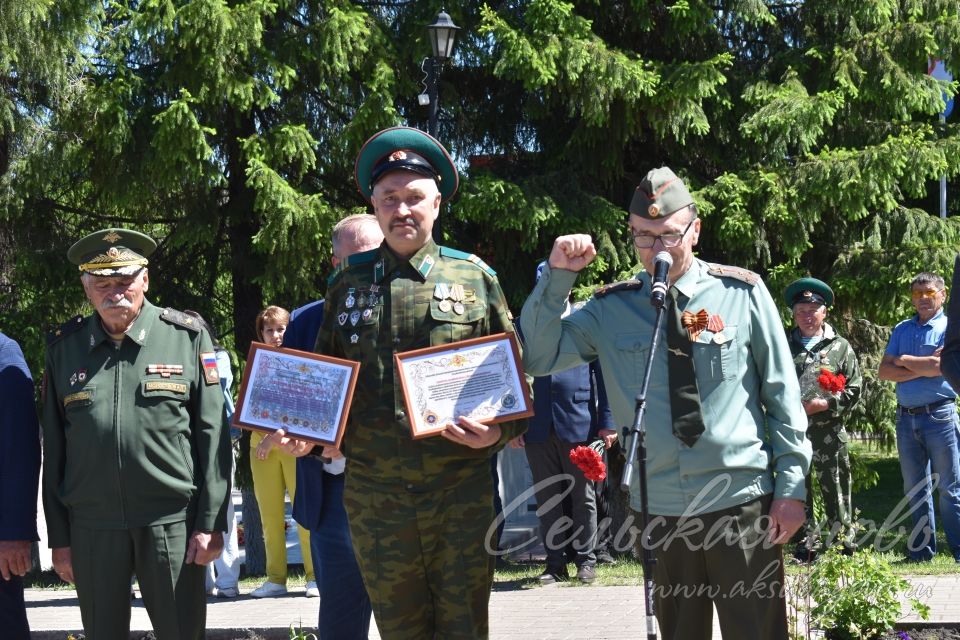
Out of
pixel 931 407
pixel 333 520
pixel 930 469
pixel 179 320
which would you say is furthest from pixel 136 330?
pixel 930 469

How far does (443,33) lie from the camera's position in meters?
10.6

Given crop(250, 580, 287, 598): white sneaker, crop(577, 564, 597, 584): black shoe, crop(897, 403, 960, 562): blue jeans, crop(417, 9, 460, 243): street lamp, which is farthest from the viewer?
crop(417, 9, 460, 243): street lamp

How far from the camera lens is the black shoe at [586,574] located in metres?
8.80

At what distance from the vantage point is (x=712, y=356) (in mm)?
4051

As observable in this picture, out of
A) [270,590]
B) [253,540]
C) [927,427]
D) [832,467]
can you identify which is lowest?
[253,540]

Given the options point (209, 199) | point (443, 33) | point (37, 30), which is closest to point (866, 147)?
point (443, 33)

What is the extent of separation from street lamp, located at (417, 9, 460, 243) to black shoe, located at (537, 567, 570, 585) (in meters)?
3.50

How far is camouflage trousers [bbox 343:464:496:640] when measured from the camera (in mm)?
3926

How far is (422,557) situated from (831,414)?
20.6 feet

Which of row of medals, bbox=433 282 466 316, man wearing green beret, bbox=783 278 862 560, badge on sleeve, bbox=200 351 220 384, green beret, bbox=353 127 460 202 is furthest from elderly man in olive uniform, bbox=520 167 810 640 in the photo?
man wearing green beret, bbox=783 278 862 560

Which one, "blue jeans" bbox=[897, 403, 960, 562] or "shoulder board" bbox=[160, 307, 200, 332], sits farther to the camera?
"blue jeans" bbox=[897, 403, 960, 562]

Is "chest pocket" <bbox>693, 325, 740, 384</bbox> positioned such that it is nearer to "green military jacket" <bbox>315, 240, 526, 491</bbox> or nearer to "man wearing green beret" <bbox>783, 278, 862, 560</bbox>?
"green military jacket" <bbox>315, 240, 526, 491</bbox>

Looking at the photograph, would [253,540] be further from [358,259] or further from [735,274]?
[735,274]

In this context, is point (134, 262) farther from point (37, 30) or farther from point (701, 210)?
point (37, 30)
